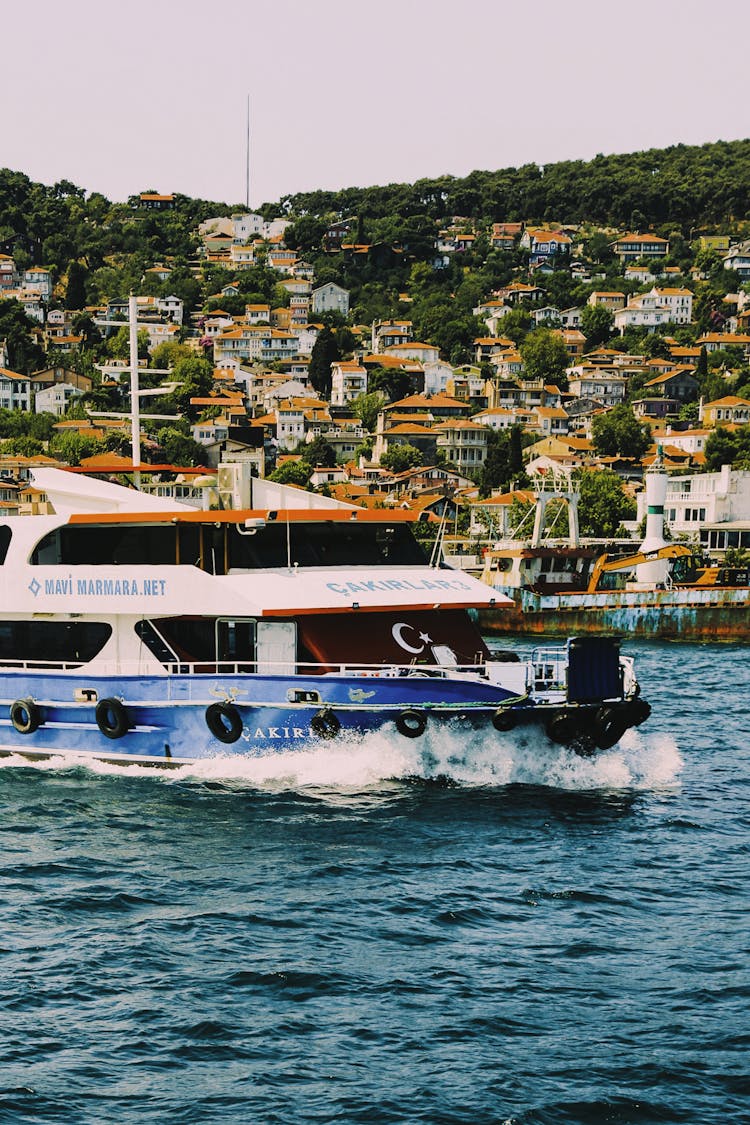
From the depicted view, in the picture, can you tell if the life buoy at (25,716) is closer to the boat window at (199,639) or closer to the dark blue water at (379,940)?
the dark blue water at (379,940)

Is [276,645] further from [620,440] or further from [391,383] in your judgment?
[391,383]

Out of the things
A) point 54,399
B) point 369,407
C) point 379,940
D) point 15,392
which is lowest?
point 379,940

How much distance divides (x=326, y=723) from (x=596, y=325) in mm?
175024

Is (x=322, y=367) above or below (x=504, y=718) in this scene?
above

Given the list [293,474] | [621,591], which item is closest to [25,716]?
[621,591]

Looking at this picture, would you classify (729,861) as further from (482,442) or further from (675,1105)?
(482,442)

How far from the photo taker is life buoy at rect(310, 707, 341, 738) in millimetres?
22000

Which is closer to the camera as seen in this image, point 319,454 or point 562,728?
point 562,728

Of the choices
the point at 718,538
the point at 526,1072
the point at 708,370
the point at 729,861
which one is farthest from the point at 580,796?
the point at 708,370

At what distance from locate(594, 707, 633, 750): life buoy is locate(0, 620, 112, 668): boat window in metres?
8.56

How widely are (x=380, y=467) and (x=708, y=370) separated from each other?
5475cm

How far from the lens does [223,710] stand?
2273 centimetres

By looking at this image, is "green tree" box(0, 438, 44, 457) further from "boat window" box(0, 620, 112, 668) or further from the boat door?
the boat door

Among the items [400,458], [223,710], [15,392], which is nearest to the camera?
[223,710]
